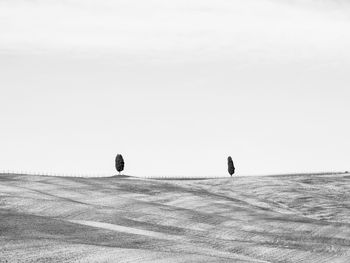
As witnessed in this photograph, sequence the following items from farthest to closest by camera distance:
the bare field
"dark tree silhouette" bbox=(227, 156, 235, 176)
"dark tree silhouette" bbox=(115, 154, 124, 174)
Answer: "dark tree silhouette" bbox=(227, 156, 235, 176), "dark tree silhouette" bbox=(115, 154, 124, 174), the bare field

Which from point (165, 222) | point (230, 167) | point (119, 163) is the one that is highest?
point (119, 163)

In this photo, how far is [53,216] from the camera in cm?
3500

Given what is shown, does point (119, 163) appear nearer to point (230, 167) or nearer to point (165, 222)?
point (230, 167)

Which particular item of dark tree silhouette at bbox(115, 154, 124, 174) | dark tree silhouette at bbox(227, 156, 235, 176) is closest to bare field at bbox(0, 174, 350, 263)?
dark tree silhouette at bbox(115, 154, 124, 174)

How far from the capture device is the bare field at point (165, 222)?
2341cm

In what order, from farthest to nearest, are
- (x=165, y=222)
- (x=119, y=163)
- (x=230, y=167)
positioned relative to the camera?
(x=230, y=167) → (x=119, y=163) → (x=165, y=222)

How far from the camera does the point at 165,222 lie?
113 ft

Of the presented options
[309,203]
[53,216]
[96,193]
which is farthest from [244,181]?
[53,216]

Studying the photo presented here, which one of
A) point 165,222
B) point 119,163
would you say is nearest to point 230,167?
point 119,163

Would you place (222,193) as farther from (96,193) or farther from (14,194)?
(14,194)

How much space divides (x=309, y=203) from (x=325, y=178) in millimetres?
23408

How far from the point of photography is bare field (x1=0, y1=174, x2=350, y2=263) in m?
23.4

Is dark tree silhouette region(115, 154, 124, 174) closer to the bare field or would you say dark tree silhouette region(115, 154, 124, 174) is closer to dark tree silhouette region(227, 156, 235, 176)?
dark tree silhouette region(227, 156, 235, 176)

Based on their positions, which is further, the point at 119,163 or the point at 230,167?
the point at 230,167
